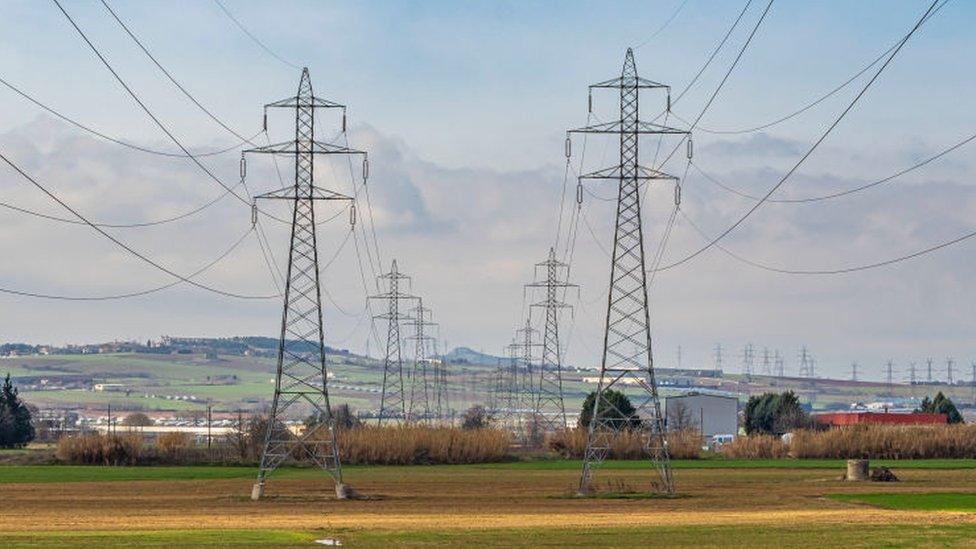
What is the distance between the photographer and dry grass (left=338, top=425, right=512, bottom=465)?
5290 inches

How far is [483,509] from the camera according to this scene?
73562mm

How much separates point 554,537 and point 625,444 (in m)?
87.9

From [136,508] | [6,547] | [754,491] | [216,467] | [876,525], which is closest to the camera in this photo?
[6,547]

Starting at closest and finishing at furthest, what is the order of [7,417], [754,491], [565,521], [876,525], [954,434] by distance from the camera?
[876,525] → [565,521] → [754,491] → [954,434] → [7,417]

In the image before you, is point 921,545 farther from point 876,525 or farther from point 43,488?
point 43,488

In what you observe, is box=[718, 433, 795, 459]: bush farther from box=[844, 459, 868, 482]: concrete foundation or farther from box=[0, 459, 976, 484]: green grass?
box=[844, 459, 868, 482]: concrete foundation

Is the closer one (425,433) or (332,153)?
(332,153)

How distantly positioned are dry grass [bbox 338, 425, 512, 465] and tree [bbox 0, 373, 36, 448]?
51.6 meters

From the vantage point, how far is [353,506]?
77062 mm

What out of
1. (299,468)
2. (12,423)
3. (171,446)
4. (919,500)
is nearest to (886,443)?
(299,468)

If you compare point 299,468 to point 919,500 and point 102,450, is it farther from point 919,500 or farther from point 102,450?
point 919,500

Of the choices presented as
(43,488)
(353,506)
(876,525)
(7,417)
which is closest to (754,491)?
(353,506)

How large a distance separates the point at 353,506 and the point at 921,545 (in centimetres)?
3288

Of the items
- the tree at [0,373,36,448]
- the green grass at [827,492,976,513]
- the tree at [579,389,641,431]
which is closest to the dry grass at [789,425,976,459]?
the tree at [579,389,641,431]
